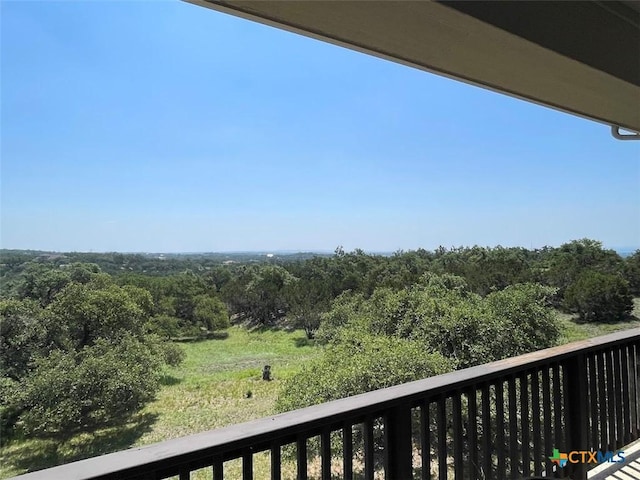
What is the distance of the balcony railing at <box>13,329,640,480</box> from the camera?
769mm

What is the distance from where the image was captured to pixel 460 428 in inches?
49.7

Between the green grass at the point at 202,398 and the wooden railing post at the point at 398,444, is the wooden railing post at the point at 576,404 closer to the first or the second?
the wooden railing post at the point at 398,444

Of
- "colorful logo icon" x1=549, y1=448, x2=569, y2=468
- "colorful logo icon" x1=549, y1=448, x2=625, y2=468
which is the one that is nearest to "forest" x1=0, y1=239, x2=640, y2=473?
"colorful logo icon" x1=549, y1=448, x2=625, y2=468

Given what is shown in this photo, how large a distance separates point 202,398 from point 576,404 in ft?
24.1

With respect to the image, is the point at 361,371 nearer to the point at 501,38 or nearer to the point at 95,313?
the point at 501,38

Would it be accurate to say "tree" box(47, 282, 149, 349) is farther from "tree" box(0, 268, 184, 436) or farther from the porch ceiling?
the porch ceiling

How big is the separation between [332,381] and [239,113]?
17.7 ft

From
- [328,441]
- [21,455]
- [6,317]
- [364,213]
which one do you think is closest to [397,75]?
[328,441]

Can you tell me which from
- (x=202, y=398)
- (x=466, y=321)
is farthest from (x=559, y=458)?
(x=202, y=398)

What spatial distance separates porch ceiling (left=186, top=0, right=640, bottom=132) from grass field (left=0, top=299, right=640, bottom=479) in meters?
6.02

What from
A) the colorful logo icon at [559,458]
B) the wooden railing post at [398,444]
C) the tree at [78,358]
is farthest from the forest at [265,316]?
the wooden railing post at [398,444]

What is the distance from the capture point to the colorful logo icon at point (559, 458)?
157cm

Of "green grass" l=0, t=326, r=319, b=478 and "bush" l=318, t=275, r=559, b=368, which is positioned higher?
"bush" l=318, t=275, r=559, b=368

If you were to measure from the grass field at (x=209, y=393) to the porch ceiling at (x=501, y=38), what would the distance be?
602 cm
